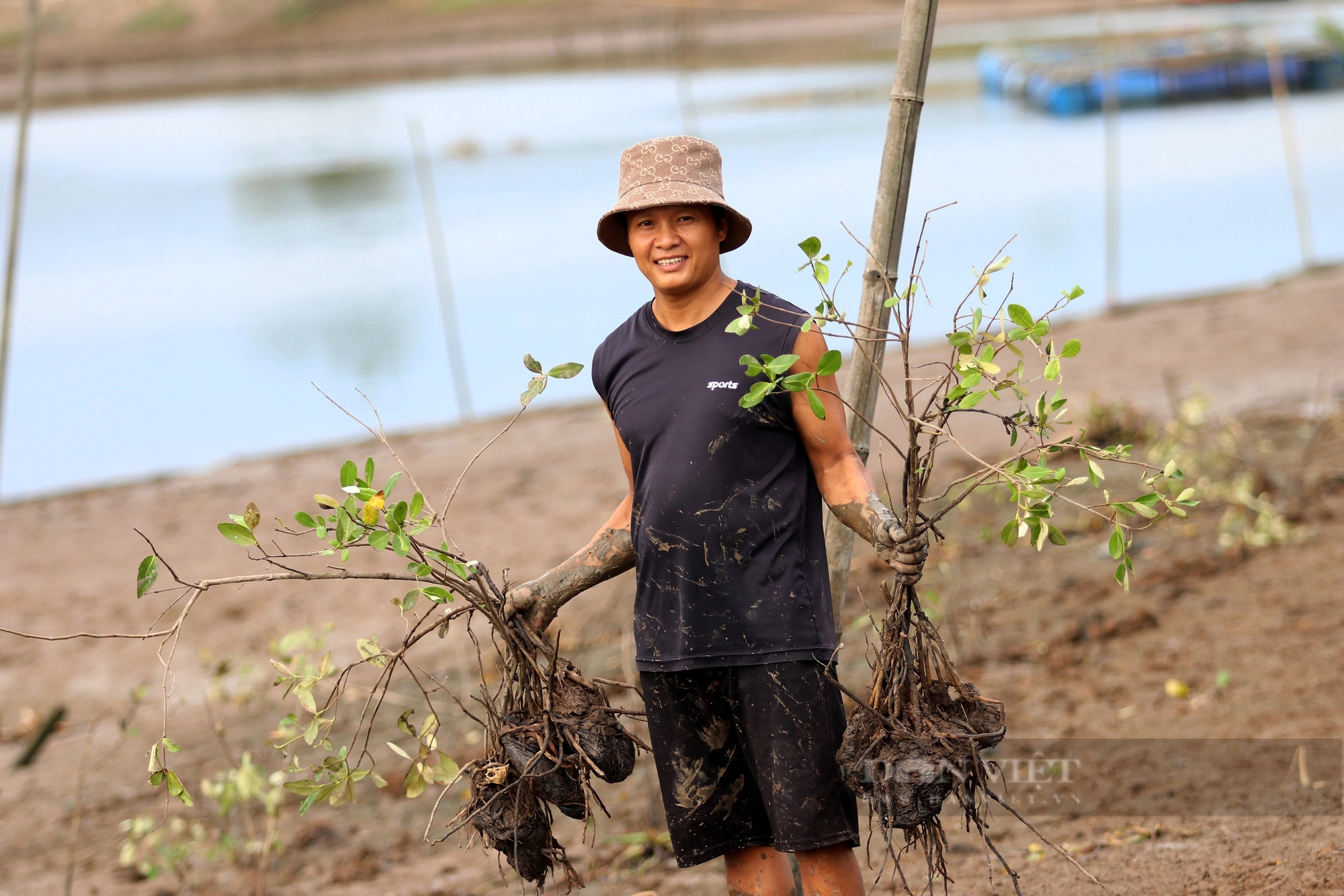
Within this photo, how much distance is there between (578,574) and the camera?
95.8 inches

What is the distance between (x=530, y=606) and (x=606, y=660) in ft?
8.46

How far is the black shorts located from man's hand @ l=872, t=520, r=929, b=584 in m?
0.27

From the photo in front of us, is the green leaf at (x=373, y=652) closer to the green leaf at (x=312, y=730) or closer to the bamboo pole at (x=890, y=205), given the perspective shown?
the green leaf at (x=312, y=730)

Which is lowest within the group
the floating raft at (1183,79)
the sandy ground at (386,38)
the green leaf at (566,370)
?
the green leaf at (566,370)

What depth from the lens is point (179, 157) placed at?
2231 centimetres

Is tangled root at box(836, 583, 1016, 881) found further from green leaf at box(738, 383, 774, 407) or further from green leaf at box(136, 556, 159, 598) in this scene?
green leaf at box(136, 556, 159, 598)

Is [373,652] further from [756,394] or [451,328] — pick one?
[451,328]

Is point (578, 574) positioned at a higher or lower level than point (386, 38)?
lower

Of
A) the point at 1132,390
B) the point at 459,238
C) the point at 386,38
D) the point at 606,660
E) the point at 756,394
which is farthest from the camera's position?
the point at 386,38

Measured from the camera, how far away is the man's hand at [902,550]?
6.59ft

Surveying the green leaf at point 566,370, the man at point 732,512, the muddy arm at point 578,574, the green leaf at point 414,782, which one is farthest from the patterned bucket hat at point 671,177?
the green leaf at point 414,782

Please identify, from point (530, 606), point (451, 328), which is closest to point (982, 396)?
point (530, 606)

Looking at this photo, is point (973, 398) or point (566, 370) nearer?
point (973, 398)

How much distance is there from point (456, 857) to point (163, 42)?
3745 cm
